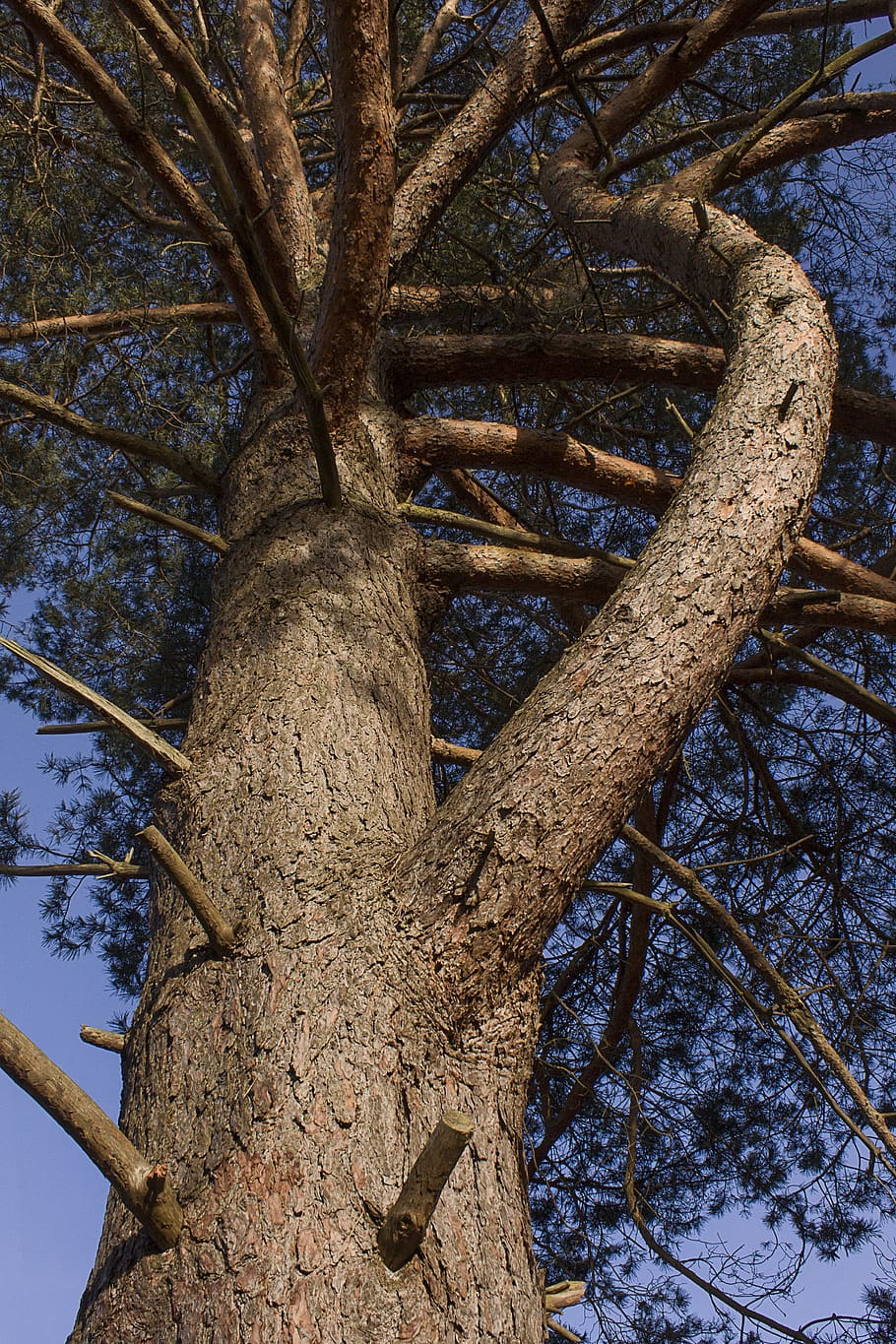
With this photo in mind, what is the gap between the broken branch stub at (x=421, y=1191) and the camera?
0.90m

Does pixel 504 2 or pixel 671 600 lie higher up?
pixel 504 2

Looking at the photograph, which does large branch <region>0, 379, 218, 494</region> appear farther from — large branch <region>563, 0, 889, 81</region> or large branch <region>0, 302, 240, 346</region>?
large branch <region>563, 0, 889, 81</region>

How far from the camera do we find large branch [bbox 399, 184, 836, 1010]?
1223mm

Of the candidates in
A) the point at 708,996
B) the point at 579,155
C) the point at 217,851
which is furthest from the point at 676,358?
the point at 708,996

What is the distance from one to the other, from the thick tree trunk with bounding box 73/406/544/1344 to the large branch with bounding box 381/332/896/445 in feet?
3.69

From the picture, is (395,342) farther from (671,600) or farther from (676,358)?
(671,600)

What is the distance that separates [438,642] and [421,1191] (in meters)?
3.08

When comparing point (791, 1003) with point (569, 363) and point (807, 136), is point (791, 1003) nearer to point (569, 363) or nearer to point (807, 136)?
point (569, 363)

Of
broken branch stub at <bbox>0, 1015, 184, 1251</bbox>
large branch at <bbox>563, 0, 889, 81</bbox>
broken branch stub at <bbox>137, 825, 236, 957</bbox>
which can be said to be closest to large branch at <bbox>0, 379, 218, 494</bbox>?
broken branch stub at <bbox>137, 825, 236, 957</bbox>

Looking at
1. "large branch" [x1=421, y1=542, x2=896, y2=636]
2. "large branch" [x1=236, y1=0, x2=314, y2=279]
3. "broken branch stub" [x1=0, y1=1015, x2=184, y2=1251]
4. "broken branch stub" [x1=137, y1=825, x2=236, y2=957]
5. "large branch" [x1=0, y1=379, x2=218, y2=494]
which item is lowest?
"broken branch stub" [x1=0, y1=1015, x2=184, y2=1251]

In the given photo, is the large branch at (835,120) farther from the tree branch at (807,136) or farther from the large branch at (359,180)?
the large branch at (359,180)

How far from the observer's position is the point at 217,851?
4.73 ft

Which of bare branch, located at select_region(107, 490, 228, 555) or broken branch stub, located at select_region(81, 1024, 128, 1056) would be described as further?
bare branch, located at select_region(107, 490, 228, 555)

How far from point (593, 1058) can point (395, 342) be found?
7.70 feet
